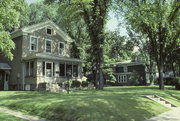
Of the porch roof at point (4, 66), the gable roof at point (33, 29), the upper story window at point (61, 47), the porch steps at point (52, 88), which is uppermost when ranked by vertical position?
the gable roof at point (33, 29)

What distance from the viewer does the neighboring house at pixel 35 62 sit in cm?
2350

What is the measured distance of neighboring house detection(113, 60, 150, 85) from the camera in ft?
149

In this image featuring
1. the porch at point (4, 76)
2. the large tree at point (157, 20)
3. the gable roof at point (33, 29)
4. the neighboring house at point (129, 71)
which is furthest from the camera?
the neighboring house at point (129, 71)

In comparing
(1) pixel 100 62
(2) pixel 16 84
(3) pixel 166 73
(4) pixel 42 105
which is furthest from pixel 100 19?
(3) pixel 166 73

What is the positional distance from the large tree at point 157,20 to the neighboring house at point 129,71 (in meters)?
17.7

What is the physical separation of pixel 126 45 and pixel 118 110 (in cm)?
3852

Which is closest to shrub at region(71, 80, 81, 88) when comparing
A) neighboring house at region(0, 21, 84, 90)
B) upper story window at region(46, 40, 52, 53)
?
neighboring house at region(0, 21, 84, 90)

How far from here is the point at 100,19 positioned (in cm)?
2508

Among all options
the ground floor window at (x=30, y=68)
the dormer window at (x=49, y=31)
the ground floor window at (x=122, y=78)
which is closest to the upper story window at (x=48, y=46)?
the dormer window at (x=49, y=31)

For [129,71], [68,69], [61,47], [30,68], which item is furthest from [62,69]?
[129,71]

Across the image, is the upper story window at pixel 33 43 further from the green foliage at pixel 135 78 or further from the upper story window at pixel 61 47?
the green foliage at pixel 135 78

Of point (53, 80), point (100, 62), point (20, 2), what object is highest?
point (20, 2)

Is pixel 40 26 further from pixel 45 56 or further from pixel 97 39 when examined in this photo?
pixel 97 39

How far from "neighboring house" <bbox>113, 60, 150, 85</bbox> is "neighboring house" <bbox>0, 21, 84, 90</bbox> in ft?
73.3
